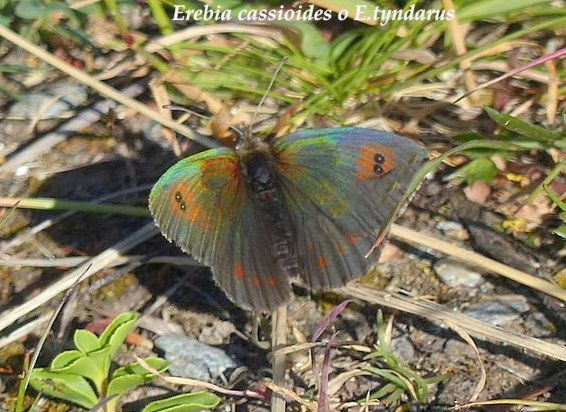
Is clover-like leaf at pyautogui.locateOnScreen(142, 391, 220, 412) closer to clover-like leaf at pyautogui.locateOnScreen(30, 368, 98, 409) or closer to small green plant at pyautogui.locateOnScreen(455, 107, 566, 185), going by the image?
clover-like leaf at pyautogui.locateOnScreen(30, 368, 98, 409)

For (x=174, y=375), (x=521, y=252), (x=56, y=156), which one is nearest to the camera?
(x=174, y=375)

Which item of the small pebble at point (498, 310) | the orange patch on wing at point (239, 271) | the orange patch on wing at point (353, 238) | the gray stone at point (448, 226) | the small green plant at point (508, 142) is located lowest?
the small pebble at point (498, 310)

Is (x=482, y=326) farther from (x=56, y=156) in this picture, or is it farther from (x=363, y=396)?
(x=56, y=156)

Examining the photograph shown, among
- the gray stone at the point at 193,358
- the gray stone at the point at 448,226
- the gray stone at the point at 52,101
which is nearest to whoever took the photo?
the gray stone at the point at 193,358

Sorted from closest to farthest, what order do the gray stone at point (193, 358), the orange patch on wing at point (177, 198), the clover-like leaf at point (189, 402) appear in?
the clover-like leaf at point (189, 402), the orange patch on wing at point (177, 198), the gray stone at point (193, 358)

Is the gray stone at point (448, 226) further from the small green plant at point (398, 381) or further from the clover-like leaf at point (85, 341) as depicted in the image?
the clover-like leaf at point (85, 341)

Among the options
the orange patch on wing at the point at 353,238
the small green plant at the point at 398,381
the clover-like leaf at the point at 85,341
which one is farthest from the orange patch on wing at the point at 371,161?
the clover-like leaf at the point at 85,341

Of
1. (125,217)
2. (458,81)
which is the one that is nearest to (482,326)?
(458,81)
